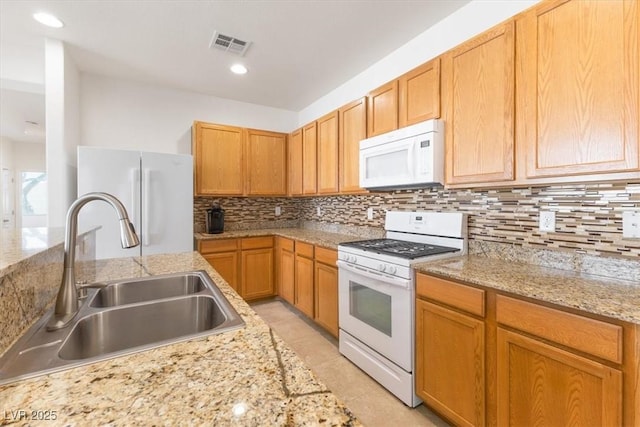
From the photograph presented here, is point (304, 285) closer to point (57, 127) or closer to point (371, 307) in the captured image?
point (371, 307)

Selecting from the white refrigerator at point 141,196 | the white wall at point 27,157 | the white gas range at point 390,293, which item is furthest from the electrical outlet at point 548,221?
the white wall at point 27,157

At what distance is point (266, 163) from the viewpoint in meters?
3.69

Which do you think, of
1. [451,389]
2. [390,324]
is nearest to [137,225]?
[390,324]

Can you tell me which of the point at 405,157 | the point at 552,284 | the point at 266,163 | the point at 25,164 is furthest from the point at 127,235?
the point at 25,164

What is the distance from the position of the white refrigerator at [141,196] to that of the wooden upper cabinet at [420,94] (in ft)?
7.13

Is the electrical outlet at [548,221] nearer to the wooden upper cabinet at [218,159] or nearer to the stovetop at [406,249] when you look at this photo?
the stovetop at [406,249]

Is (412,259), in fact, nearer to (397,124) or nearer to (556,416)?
(556,416)

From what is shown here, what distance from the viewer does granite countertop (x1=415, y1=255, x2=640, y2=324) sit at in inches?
40.4

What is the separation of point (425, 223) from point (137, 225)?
2594 mm

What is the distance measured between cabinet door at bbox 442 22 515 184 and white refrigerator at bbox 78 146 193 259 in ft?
8.19

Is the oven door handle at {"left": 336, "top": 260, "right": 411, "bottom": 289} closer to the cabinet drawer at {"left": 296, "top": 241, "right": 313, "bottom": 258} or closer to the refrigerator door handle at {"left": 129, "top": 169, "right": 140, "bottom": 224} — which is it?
the cabinet drawer at {"left": 296, "top": 241, "right": 313, "bottom": 258}

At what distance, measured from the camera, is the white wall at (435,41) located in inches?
73.4

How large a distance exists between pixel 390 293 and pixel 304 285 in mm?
1319

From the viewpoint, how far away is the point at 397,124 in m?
2.23
